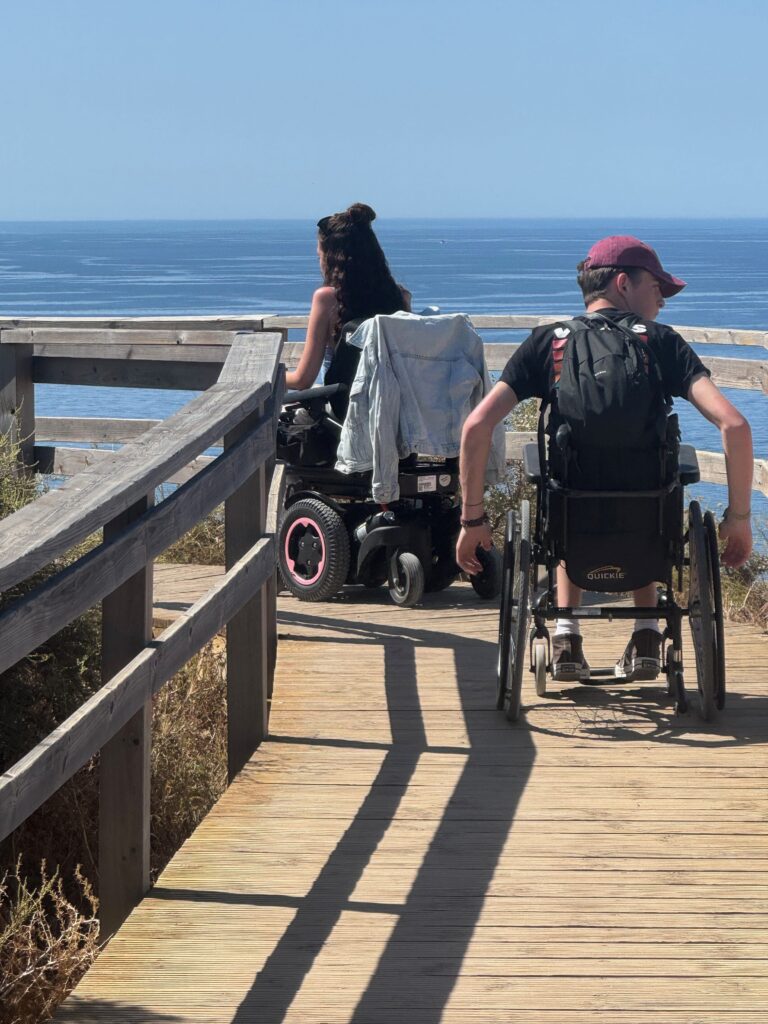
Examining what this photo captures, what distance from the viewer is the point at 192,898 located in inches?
140

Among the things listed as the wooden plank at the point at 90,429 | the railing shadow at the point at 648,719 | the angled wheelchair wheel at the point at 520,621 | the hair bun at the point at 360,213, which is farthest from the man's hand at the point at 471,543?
the wooden plank at the point at 90,429

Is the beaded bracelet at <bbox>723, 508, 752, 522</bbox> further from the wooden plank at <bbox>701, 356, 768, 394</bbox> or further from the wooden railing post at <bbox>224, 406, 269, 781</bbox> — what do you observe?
the wooden plank at <bbox>701, 356, 768, 394</bbox>

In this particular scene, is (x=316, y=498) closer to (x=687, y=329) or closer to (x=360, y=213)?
(x=360, y=213)

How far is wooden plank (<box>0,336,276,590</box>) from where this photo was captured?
104 inches

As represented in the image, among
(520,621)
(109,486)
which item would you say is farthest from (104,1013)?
(520,621)

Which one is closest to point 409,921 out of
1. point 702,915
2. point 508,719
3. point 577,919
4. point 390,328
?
point 577,919

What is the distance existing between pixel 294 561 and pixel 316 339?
1.03 metres

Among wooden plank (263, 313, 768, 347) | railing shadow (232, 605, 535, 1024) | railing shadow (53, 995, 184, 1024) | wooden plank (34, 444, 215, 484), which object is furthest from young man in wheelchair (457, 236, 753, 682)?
wooden plank (34, 444, 215, 484)

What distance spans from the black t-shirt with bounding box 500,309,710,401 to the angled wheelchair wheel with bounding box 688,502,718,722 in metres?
0.39

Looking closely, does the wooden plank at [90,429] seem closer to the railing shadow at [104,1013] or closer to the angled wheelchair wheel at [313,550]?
the angled wheelchair wheel at [313,550]

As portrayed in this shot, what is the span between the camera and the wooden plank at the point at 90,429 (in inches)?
376

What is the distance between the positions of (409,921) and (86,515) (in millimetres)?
1146

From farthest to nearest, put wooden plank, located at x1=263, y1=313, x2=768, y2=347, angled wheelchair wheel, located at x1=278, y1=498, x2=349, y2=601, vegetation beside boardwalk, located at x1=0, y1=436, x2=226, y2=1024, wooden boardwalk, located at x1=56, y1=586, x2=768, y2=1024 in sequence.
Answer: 1. wooden plank, located at x1=263, y1=313, x2=768, y2=347
2. angled wheelchair wheel, located at x1=278, y1=498, x2=349, y2=601
3. vegetation beside boardwalk, located at x1=0, y1=436, x2=226, y2=1024
4. wooden boardwalk, located at x1=56, y1=586, x2=768, y2=1024

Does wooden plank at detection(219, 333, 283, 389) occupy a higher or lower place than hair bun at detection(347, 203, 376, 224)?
lower
